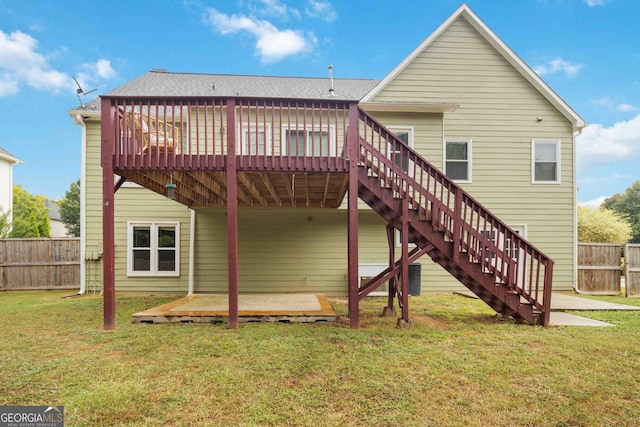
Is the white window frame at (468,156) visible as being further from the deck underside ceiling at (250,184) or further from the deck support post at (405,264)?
the deck support post at (405,264)

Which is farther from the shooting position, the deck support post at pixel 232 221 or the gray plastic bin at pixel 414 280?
the gray plastic bin at pixel 414 280

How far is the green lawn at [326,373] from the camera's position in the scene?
8.95 ft

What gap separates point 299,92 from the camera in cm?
1014

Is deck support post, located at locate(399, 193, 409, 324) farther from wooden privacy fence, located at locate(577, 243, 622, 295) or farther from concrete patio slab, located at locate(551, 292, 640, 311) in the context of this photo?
wooden privacy fence, located at locate(577, 243, 622, 295)

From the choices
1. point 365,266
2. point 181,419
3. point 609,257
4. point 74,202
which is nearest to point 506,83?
point 609,257

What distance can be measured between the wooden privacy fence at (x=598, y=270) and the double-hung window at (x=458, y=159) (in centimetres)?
389

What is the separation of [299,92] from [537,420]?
951 cm

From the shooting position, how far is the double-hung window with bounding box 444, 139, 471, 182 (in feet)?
30.3

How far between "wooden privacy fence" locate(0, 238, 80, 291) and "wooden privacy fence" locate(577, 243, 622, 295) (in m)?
14.8

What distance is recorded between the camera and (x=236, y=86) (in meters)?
10.5

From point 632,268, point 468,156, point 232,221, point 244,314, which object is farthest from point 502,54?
point 244,314

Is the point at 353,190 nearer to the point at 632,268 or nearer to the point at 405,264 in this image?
the point at 405,264

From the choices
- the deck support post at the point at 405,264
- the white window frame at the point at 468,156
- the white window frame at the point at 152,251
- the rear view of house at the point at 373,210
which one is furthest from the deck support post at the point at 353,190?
the white window frame at the point at 152,251

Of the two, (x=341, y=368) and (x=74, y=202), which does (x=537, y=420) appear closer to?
(x=341, y=368)
